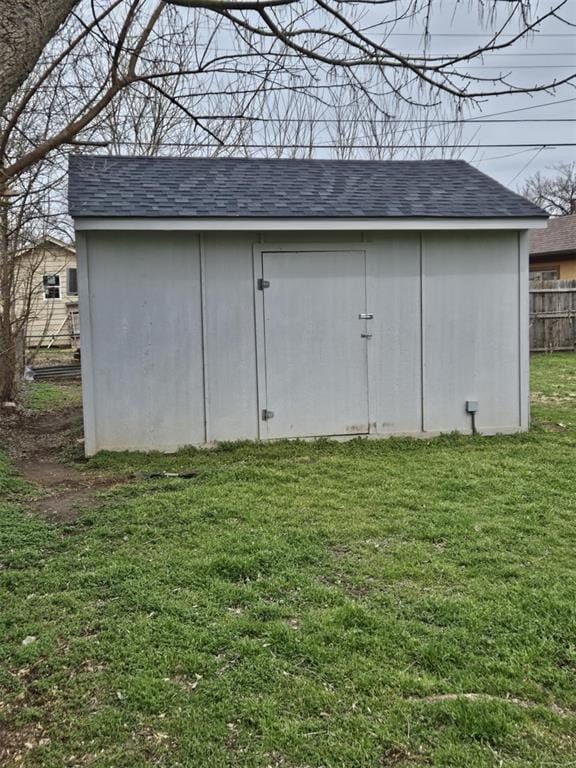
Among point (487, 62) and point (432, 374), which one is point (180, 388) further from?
point (487, 62)

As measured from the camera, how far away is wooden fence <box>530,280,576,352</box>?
1531 cm

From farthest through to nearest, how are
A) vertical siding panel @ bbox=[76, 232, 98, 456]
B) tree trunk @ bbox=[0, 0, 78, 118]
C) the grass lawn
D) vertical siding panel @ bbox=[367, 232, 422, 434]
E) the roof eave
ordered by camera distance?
1. vertical siding panel @ bbox=[367, 232, 422, 434]
2. vertical siding panel @ bbox=[76, 232, 98, 456]
3. the roof eave
4. the grass lawn
5. tree trunk @ bbox=[0, 0, 78, 118]

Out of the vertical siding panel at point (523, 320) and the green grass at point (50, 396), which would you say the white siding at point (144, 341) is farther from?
the vertical siding panel at point (523, 320)

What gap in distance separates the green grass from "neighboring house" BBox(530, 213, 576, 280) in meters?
14.8

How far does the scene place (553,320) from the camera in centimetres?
1531

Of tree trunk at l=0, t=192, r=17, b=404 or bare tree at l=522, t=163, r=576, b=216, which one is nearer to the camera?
tree trunk at l=0, t=192, r=17, b=404

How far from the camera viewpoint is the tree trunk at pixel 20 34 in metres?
1.55

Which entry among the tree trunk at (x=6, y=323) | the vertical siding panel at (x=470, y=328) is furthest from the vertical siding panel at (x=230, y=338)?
the tree trunk at (x=6, y=323)

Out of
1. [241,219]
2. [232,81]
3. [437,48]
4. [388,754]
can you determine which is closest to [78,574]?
[388,754]

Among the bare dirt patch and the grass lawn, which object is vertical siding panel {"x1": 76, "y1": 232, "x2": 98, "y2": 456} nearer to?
the bare dirt patch

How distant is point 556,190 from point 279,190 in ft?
116

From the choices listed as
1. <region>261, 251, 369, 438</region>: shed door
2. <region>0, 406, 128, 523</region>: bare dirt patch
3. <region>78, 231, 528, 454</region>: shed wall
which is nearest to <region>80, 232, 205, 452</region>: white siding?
<region>78, 231, 528, 454</region>: shed wall

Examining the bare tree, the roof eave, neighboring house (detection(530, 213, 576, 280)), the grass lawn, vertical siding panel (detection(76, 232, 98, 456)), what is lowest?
the grass lawn

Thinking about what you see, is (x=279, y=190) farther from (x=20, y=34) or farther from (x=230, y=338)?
(x=20, y=34)
